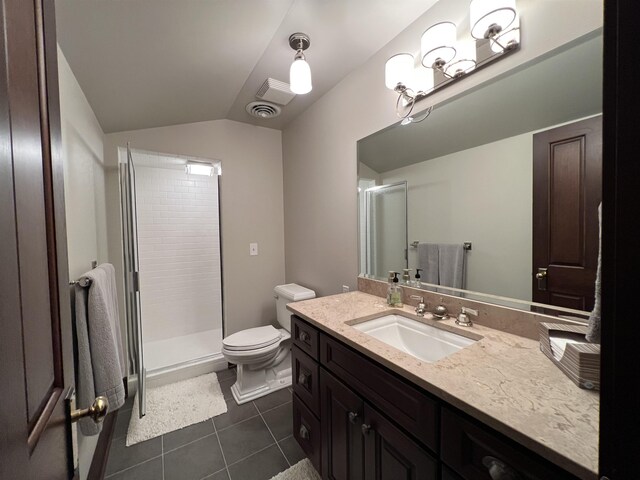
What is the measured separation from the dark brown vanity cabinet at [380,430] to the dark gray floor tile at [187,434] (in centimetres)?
66

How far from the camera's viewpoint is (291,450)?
1486 millimetres

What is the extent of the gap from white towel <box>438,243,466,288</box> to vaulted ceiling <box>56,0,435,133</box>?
108 centimetres

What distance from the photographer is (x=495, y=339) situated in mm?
978

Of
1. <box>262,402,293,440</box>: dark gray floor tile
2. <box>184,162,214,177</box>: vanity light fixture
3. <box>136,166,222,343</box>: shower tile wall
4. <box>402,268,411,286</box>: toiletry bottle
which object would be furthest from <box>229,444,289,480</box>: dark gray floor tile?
<box>184,162,214,177</box>: vanity light fixture

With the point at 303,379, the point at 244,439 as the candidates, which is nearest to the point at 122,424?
the point at 244,439

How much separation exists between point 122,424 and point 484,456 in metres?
2.18

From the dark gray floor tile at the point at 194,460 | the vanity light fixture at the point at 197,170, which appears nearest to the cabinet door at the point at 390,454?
the dark gray floor tile at the point at 194,460

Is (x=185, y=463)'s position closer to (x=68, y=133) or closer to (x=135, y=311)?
(x=135, y=311)

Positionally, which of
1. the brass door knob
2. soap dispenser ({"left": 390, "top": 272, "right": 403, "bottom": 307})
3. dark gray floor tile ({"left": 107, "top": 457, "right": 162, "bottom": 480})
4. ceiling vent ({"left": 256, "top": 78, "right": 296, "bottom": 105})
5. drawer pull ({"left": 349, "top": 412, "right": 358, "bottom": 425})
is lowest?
dark gray floor tile ({"left": 107, "top": 457, "right": 162, "bottom": 480})

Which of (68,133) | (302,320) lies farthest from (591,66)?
(68,133)

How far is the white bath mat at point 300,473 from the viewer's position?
1.31 meters

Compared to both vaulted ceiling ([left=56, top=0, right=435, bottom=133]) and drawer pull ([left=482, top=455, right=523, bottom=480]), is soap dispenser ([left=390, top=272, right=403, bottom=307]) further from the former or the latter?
vaulted ceiling ([left=56, top=0, right=435, bottom=133])

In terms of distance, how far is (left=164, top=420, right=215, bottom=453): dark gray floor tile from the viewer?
1.54 metres

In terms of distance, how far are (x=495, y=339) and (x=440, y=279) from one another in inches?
15.1
